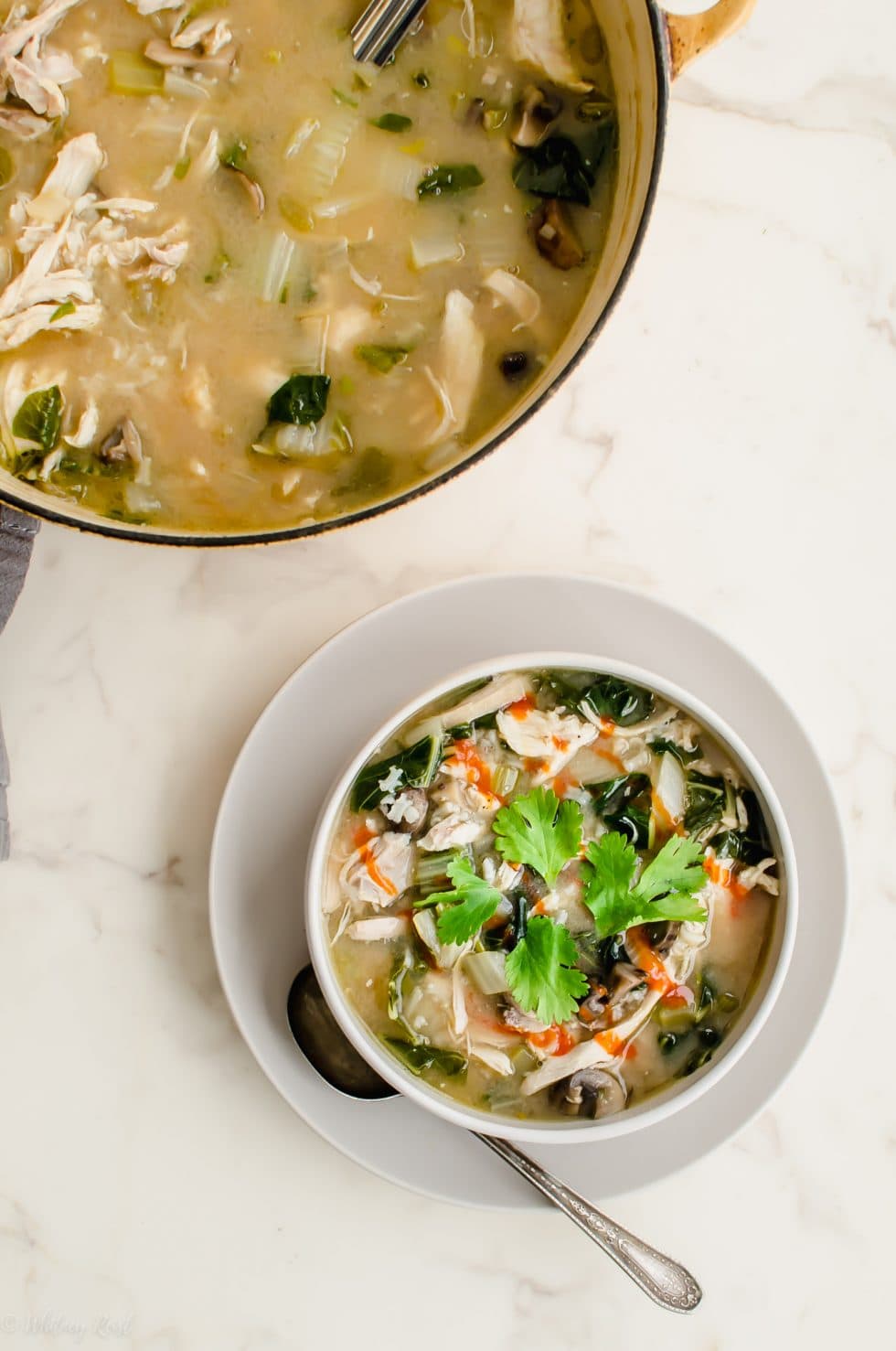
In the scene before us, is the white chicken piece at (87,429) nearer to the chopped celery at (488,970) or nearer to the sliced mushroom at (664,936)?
the chopped celery at (488,970)

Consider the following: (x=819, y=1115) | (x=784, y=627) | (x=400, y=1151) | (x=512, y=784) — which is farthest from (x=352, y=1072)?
(x=784, y=627)

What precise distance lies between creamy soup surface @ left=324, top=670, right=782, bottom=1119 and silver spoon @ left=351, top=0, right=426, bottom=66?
90cm

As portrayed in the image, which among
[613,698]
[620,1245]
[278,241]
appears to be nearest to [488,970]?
[613,698]

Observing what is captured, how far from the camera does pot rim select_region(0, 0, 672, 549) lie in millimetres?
1508

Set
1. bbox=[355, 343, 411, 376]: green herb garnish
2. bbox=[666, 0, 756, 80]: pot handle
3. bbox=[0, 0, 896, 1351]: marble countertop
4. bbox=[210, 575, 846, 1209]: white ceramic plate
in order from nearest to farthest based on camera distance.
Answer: bbox=[666, 0, 756, 80]: pot handle, bbox=[355, 343, 411, 376]: green herb garnish, bbox=[210, 575, 846, 1209]: white ceramic plate, bbox=[0, 0, 896, 1351]: marble countertop

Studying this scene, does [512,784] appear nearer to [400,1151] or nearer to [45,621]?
[400,1151]

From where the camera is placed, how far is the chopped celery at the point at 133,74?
161 centimetres

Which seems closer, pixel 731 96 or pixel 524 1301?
pixel 731 96

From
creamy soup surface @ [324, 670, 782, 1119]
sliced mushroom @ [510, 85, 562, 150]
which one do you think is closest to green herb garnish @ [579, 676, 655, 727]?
creamy soup surface @ [324, 670, 782, 1119]

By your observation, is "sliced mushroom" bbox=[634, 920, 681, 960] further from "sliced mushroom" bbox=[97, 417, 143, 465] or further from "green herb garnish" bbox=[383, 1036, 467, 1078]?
"sliced mushroom" bbox=[97, 417, 143, 465]

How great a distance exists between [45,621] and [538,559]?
33.9 inches

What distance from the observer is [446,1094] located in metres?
1.82

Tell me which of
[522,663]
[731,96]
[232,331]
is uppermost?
[731,96]

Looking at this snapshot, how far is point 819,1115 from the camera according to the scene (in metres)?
2.20
